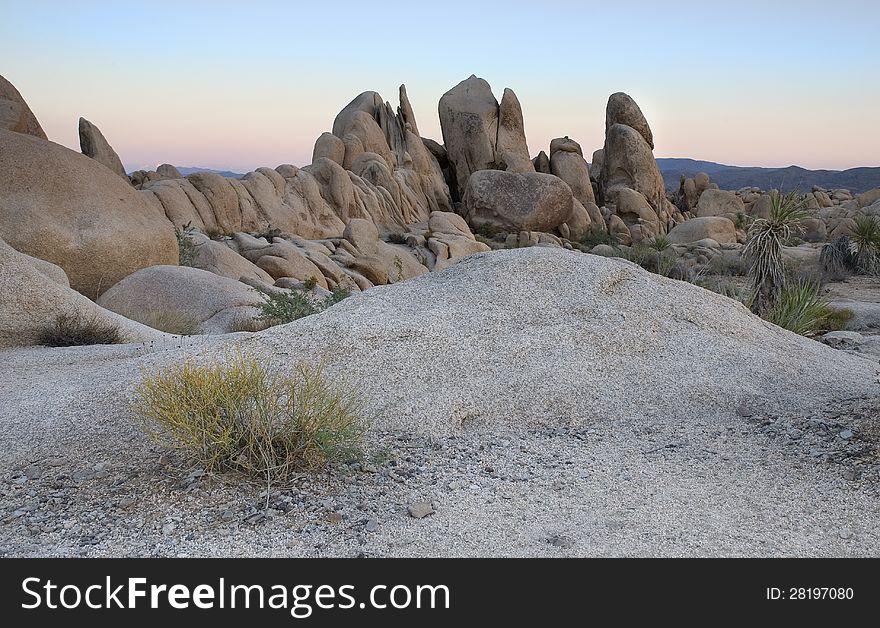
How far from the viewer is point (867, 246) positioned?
74.2 ft

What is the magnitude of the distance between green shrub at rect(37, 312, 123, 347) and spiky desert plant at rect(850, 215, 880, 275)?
20.3m

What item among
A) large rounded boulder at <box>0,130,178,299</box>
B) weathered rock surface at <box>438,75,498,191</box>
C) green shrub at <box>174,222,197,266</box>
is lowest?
green shrub at <box>174,222,197,266</box>

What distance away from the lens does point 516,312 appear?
800 cm

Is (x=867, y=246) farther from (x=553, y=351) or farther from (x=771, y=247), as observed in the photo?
(x=553, y=351)

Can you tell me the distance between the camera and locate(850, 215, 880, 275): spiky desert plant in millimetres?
22344

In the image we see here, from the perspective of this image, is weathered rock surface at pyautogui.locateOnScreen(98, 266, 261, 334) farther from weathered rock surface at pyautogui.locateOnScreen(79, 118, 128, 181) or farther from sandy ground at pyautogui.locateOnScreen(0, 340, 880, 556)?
weathered rock surface at pyautogui.locateOnScreen(79, 118, 128, 181)

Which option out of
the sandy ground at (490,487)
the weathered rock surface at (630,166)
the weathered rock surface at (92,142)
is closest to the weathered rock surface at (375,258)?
the weathered rock surface at (92,142)

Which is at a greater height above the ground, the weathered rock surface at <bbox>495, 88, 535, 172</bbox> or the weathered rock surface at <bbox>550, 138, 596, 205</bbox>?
the weathered rock surface at <bbox>495, 88, 535, 172</bbox>

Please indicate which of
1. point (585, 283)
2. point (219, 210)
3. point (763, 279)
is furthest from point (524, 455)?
point (219, 210)

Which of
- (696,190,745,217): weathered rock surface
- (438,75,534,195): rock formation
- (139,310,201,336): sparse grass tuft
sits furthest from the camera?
(696,190,745,217): weathered rock surface

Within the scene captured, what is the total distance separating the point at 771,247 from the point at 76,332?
379 inches

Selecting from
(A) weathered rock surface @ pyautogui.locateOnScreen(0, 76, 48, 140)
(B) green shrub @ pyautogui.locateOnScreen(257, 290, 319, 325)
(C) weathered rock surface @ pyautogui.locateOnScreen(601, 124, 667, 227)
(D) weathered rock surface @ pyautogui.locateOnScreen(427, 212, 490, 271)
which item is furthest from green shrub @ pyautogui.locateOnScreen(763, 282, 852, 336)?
(C) weathered rock surface @ pyautogui.locateOnScreen(601, 124, 667, 227)

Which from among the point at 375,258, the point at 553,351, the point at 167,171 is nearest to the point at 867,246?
the point at 375,258

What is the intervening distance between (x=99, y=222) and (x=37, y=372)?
22.2 ft
